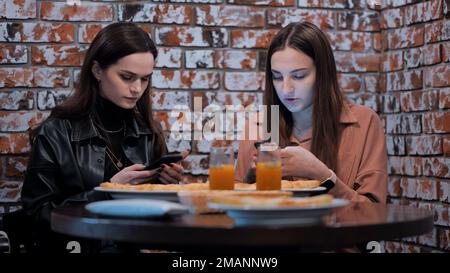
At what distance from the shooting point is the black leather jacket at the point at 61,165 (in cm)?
251

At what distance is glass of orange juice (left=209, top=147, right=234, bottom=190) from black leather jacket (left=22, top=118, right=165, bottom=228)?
2.12ft

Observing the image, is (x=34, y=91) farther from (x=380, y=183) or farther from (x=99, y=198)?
(x=380, y=183)

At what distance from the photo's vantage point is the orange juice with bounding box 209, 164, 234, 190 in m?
1.99

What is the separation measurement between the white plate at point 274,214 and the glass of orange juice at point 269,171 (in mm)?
444

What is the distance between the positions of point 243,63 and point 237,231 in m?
2.06

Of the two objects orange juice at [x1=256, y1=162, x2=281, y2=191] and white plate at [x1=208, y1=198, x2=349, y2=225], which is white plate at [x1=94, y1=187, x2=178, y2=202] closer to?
orange juice at [x1=256, y1=162, x2=281, y2=191]

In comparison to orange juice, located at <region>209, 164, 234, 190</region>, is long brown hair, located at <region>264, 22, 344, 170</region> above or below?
above

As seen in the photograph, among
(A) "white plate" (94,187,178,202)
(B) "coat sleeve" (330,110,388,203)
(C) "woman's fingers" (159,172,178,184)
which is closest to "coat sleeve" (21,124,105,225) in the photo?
(C) "woman's fingers" (159,172,178,184)

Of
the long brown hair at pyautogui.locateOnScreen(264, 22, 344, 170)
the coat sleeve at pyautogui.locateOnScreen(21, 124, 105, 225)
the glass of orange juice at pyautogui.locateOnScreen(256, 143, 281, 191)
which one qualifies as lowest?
the coat sleeve at pyautogui.locateOnScreen(21, 124, 105, 225)

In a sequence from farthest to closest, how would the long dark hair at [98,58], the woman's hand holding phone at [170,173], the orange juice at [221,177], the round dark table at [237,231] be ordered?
the long dark hair at [98,58] → the woman's hand holding phone at [170,173] → the orange juice at [221,177] → the round dark table at [237,231]

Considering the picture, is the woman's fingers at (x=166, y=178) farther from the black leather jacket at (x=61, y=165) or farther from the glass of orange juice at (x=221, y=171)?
the glass of orange juice at (x=221, y=171)

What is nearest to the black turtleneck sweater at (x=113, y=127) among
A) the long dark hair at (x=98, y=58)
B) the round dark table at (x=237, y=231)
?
the long dark hair at (x=98, y=58)

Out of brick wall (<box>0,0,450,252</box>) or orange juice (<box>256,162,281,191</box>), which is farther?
brick wall (<box>0,0,450,252</box>)

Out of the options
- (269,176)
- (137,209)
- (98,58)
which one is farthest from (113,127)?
(137,209)
